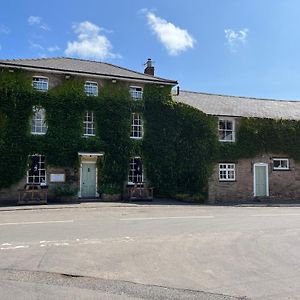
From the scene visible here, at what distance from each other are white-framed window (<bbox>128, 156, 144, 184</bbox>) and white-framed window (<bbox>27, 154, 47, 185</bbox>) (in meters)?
5.75

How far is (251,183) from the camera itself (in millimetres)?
29609

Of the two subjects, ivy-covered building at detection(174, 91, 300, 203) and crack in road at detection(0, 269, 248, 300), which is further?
ivy-covered building at detection(174, 91, 300, 203)

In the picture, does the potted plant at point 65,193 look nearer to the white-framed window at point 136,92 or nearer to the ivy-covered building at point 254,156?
the white-framed window at point 136,92

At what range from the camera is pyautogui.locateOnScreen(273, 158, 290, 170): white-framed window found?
30.5 m

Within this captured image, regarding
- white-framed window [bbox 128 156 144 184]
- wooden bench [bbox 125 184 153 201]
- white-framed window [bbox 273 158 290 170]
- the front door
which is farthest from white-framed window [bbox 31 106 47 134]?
white-framed window [bbox 273 158 290 170]

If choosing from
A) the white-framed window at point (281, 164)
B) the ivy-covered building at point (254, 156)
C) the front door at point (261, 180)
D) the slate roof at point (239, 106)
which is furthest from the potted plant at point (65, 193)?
the white-framed window at point (281, 164)

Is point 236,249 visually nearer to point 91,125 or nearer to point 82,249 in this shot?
point 82,249

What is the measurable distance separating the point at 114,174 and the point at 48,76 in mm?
7782

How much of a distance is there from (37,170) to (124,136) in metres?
6.11

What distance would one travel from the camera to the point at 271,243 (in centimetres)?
1112

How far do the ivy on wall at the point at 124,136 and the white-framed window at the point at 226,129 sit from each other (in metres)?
0.48

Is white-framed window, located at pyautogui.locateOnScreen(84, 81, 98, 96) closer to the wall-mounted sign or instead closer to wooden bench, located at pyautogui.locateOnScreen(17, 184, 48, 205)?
the wall-mounted sign

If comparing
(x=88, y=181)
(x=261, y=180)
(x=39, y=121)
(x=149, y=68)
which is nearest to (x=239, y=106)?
(x=261, y=180)

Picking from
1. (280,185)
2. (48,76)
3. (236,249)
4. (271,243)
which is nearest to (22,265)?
(236,249)
